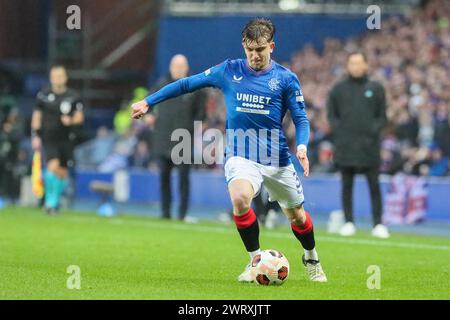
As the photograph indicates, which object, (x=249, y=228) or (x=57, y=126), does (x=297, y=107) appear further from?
(x=57, y=126)

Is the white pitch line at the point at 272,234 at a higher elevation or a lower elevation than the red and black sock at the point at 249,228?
higher

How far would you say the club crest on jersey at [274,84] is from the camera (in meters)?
9.47

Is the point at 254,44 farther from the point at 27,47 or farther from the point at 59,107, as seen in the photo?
the point at 27,47

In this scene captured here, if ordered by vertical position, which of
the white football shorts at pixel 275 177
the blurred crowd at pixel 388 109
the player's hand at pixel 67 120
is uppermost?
the blurred crowd at pixel 388 109

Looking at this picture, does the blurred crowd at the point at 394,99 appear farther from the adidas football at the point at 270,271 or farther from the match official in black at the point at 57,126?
the adidas football at the point at 270,271

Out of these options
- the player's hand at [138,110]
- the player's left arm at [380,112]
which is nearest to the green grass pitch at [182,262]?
the player's hand at [138,110]

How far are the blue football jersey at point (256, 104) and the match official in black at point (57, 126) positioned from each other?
8.86m

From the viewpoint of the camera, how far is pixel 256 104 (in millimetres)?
Answer: 9500

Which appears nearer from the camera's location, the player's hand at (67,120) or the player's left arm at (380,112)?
the player's left arm at (380,112)

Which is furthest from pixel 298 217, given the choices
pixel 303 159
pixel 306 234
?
pixel 303 159

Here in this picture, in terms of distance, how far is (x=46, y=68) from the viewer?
30797 millimetres

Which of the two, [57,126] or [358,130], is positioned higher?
[57,126]

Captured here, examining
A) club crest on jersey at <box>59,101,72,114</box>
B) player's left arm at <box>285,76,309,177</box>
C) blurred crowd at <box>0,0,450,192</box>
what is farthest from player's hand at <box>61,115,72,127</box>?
player's left arm at <box>285,76,309,177</box>

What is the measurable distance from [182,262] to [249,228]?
184 cm
